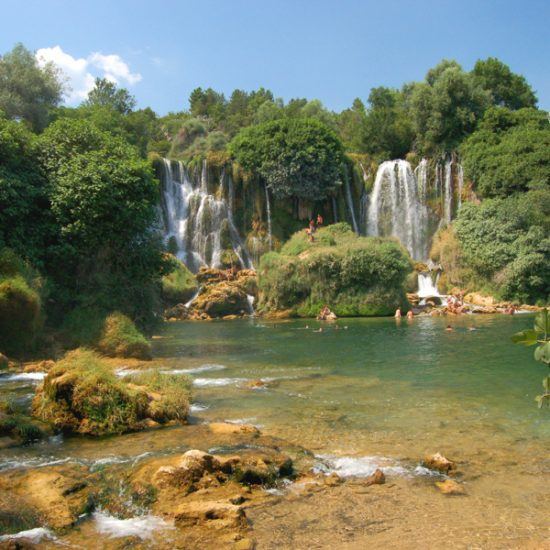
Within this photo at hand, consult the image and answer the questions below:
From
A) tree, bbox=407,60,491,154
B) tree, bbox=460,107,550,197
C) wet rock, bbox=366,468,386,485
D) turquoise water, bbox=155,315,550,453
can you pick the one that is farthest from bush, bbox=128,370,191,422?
tree, bbox=407,60,491,154

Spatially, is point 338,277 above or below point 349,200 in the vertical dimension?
below

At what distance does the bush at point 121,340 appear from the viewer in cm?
1922

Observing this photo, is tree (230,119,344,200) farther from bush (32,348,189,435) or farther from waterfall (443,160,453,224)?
bush (32,348,189,435)

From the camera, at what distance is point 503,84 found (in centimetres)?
6269

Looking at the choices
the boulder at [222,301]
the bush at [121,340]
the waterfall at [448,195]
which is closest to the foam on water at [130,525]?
the bush at [121,340]

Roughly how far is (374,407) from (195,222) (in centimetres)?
3789

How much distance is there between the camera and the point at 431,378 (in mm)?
15938

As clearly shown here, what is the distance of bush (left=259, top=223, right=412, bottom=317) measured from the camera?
37.4 metres

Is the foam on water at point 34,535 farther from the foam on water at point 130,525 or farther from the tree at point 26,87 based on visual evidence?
the tree at point 26,87

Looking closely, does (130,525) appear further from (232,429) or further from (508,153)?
(508,153)

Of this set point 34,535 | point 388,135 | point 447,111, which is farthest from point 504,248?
point 34,535

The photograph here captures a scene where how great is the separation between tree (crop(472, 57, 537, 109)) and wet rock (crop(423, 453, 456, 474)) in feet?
201

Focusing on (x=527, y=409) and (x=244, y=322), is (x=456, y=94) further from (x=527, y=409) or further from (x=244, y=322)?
(x=527, y=409)

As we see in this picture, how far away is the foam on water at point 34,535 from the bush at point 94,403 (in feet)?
12.9
